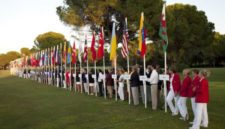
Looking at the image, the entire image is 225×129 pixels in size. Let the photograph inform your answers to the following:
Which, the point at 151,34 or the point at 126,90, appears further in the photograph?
the point at 151,34

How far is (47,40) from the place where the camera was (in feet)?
400

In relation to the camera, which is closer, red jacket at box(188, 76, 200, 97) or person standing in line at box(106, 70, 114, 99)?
red jacket at box(188, 76, 200, 97)

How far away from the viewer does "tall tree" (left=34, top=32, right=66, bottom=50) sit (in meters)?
120

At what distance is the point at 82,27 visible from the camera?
1928 inches

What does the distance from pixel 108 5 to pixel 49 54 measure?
34.9 ft

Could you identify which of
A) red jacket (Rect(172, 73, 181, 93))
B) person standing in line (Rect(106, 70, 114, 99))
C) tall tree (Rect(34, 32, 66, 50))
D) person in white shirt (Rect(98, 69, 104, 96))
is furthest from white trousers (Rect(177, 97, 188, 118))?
tall tree (Rect(34, 32, 66, 50))

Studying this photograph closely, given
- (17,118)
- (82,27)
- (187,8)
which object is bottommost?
(17,118)

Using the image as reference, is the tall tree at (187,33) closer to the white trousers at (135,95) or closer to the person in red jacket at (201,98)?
the white trousers at (135,95)

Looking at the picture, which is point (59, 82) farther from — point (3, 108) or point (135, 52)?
point (3, 108)

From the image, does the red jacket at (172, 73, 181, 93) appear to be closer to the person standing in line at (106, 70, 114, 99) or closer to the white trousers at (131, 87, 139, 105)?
the white trousers at (131, 87, 139, 105)

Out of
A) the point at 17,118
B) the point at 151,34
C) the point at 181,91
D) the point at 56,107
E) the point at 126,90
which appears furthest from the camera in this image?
the point at 151,34

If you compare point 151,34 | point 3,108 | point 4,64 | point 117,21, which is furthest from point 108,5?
point 4,64

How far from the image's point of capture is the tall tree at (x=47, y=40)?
12006 centimetres

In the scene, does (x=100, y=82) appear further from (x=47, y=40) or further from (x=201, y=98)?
(x=47, y=40)
